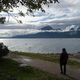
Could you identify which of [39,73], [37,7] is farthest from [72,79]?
[37,7]

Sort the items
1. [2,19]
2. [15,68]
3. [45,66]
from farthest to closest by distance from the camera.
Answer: [45,66], [15,68], [2,19]

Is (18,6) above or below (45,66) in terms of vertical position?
above

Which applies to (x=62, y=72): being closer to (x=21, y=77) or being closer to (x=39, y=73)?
(x=39, y=73)

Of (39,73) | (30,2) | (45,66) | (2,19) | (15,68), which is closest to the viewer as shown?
(30,2)

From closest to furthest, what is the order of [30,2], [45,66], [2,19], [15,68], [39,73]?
[30,2] → [2,19] → [39,73] → [15,68] → [45,66]

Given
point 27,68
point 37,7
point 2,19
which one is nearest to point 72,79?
point 27,68

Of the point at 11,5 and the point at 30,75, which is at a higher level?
the point at 11,5

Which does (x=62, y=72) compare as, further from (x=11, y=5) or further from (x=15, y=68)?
(x=11, y=5)

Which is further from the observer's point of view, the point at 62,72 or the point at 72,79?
the point at 62,72

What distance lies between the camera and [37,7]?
15781 mm

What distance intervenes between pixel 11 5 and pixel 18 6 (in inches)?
13.7

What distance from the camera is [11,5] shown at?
16.1 m

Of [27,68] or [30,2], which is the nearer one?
[30,2]

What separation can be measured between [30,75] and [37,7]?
8.22 m
